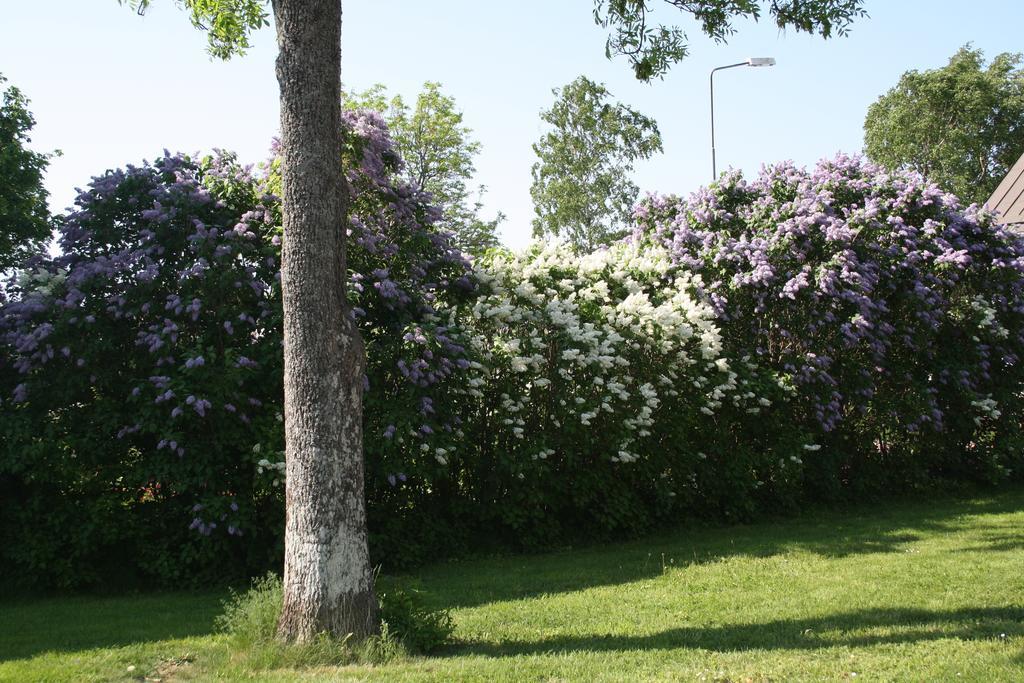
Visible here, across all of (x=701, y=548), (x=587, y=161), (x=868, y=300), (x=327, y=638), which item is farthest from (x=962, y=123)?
(x=327, y=638)

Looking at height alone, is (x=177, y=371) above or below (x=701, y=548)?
above

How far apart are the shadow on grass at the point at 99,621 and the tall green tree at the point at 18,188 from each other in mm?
16037

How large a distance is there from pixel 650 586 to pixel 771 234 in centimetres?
573

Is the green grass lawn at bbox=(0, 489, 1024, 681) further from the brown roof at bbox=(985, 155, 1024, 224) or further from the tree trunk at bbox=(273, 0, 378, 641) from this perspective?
the brown roof at bbox=(985, 155, 1024, 224)

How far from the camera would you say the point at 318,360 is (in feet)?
18.4

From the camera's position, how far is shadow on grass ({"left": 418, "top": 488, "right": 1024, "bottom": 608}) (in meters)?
7.98

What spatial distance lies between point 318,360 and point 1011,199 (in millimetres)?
18305

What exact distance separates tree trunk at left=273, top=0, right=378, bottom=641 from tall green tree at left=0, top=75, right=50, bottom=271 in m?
18.6

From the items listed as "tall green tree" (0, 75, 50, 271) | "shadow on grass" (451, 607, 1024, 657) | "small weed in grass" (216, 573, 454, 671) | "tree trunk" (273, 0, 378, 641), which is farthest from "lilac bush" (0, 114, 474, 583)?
"tall green tree" (0, 75, 50, 271)

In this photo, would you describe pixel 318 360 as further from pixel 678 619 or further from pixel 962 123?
pixel 962 123

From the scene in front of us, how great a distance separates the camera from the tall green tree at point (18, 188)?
22.2 m

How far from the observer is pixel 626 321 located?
9.92m

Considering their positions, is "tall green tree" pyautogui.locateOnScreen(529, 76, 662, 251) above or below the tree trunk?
above

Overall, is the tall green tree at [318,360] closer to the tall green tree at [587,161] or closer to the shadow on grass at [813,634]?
the shadow on grass at [813,634]
